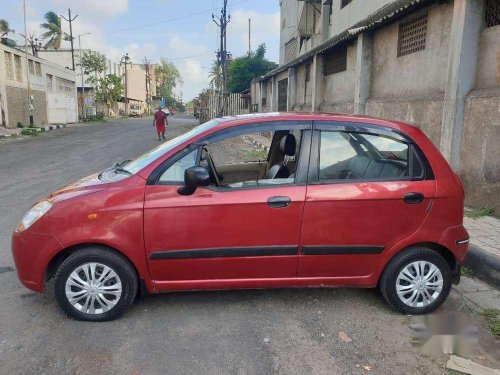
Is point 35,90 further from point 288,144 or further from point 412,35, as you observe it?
point 288,144

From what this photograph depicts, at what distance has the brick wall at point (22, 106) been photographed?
25719 millimetres

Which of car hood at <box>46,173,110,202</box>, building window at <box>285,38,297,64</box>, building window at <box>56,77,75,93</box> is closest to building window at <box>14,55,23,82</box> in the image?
building window at <box>56,77,75,93</box>

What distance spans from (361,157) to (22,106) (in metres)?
28.9

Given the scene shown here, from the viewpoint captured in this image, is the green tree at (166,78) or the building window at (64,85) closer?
the building window at (64,85)

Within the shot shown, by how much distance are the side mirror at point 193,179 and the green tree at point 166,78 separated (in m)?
111

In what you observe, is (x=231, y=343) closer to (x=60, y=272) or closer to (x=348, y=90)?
(x=60, y=272)

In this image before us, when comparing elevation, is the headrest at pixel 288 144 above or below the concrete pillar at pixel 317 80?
below

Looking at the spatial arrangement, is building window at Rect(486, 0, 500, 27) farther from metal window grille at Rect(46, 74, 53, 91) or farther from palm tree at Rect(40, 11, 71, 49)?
palm tree at Rect(40, 11, 71, 49)

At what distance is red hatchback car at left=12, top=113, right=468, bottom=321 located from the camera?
3234 millimetres

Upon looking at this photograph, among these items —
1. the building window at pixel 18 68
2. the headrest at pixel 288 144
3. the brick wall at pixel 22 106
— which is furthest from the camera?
the building window at pixel 18 68

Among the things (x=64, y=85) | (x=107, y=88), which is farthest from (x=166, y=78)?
(x=64, y=85)

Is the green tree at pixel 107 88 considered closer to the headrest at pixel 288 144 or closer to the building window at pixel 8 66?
the building window at pixel 8 66

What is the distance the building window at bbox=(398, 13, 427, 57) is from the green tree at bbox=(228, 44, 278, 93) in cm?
2912

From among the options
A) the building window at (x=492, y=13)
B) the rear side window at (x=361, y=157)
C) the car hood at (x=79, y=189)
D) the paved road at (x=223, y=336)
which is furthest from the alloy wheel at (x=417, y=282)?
the building window at (x=492, y=13)
